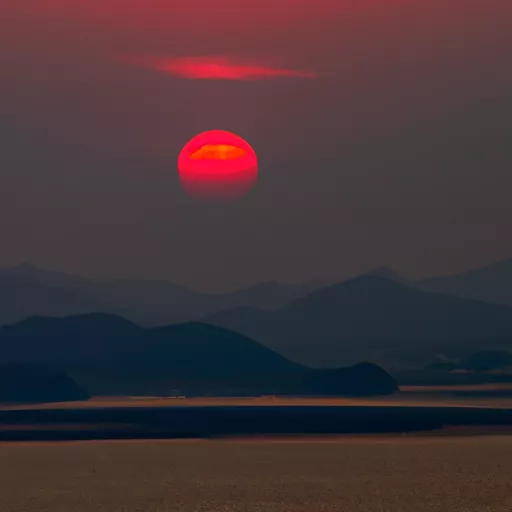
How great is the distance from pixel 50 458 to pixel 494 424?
94.9 m

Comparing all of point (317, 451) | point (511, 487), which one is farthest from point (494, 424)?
point (511, 487)

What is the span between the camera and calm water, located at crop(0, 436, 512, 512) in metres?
81.9

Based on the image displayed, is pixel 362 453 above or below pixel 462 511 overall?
above

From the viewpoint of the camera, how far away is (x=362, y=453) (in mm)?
126250

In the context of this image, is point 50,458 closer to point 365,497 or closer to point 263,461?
point 263,461

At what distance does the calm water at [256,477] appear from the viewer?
8194 centimetres

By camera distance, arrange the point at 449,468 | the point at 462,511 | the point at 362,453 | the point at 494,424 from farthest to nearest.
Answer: the point at 494,424 → the point at 362,453 → the point at 449,468 → the point at 462,511

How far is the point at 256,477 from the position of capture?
99188 mm

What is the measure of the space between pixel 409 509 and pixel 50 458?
47.3m

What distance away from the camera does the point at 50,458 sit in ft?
385

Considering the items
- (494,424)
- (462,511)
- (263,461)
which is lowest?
(462,511)

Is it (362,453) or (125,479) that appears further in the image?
(362,453)

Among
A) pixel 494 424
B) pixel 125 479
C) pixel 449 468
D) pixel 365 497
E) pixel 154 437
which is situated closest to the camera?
pixel 365 497

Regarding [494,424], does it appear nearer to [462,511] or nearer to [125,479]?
[125,479]
